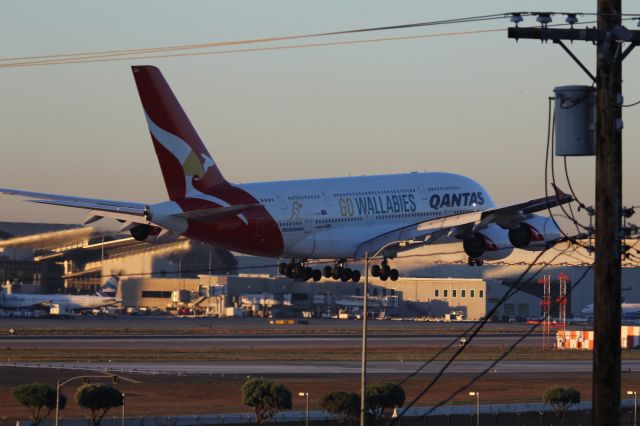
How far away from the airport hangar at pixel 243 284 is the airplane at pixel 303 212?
7603 cm

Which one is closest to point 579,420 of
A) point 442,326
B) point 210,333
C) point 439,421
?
point 439,421

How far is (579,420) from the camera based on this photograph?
221 feet

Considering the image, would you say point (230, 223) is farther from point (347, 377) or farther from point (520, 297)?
point (520, 297)

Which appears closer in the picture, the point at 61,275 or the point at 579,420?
the point at 579,420

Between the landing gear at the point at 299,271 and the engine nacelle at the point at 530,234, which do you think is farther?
the landing gear at the point at 299,271

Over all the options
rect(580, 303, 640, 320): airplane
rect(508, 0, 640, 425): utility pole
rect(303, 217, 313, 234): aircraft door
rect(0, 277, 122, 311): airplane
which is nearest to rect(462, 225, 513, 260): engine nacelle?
rect(303, 217, 313, 234): aircraft door

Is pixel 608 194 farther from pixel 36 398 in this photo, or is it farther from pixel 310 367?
pixel 310 367

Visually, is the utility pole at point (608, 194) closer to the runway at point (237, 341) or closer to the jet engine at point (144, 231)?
the jet engine at point (144, 231)

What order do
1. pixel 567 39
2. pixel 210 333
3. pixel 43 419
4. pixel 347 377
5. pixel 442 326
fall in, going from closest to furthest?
pixel 567 39 → pixel 43 419 → pixel 347 377 → pixel 210 333 → pixel 442 326

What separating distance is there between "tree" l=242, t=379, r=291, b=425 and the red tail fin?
11.2m

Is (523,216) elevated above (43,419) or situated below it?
above

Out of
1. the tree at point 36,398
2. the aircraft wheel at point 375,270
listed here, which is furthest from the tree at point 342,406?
the aircraft wheel at point 375,270

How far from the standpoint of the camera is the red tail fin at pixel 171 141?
225ft

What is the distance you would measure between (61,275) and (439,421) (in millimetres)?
119435
